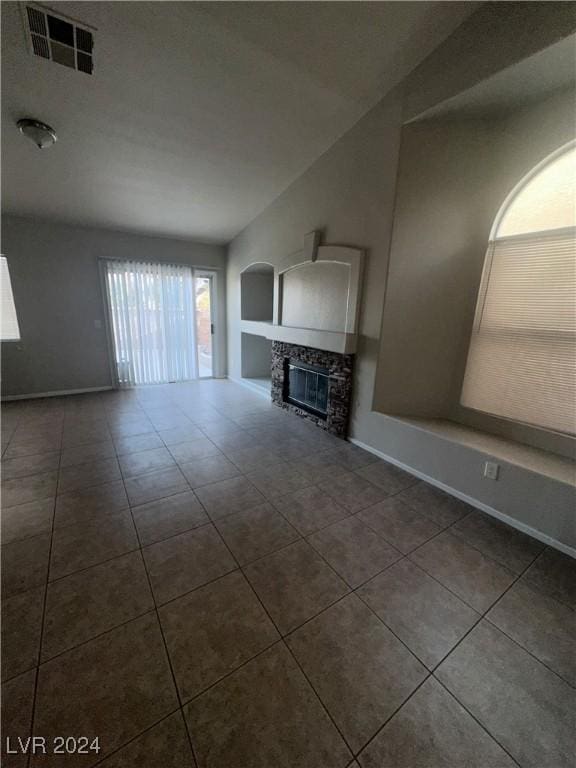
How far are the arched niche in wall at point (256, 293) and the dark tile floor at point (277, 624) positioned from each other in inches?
144

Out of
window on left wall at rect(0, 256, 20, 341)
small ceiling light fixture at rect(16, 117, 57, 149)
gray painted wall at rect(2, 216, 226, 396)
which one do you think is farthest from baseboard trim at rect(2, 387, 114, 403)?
small ceiling light fixture at rect(16, 117, 57, 149)

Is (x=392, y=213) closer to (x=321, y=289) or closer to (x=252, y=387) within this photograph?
(x=321, y=289)

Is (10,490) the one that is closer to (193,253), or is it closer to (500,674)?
(500,674)

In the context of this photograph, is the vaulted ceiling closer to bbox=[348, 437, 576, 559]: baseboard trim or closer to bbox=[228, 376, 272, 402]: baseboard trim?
bbox=[228, 376, 272, 402]: baseboard trim

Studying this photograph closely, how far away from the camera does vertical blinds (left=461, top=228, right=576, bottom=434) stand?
86.7 inches

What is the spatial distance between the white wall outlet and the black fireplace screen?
1822 millimetres

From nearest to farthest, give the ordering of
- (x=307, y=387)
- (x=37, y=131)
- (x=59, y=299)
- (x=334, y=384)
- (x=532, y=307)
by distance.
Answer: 1. (x=532, y=307)
2. (x=37, y=131)
3. (x=334, y=384)
4. (x=307, y=387)
5. (x=59, y=299)

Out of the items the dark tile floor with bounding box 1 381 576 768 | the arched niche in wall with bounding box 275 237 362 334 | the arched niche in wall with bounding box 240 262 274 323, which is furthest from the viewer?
the arched niche in wall with bounding box 240 262 274 323

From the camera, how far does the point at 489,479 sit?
7.23ft

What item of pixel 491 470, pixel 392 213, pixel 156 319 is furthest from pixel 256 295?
pixel 491 470

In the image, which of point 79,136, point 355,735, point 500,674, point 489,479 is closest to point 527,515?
point 489,479

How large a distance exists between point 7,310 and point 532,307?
260 inches

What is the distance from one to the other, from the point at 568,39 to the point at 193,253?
5210 mm

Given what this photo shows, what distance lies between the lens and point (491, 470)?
2.18 meters
